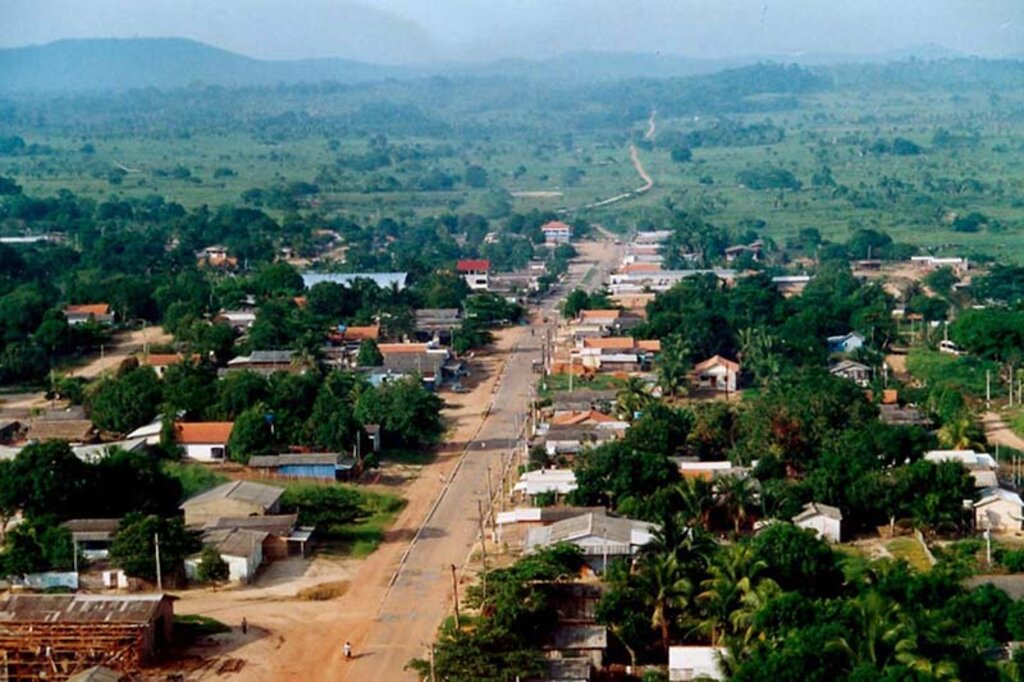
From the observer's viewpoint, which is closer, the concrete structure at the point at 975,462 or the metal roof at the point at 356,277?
the concrete structure at the point at 975,462

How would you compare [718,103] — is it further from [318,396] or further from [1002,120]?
[318,396]

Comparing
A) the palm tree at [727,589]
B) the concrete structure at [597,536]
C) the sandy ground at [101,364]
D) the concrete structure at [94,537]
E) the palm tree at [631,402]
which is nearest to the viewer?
the palm tree at [727,589]

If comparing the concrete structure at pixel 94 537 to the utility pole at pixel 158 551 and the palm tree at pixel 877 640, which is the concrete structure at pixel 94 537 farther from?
the palm tree at pixel 877 640

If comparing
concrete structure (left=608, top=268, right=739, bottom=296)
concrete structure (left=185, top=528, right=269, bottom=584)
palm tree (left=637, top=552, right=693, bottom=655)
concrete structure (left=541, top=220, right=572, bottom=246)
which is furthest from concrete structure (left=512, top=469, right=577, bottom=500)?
concrete structure (left=541, top=220, right=572, bottom=246)

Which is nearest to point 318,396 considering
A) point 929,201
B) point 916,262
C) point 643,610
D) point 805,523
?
point 805,523

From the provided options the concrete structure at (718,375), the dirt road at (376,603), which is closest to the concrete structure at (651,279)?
the concrete structure at (718,375)

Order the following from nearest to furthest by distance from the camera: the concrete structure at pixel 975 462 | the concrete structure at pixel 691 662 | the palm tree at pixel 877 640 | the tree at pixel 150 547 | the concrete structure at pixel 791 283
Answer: the palm tree at pixel 877 640 → the concrete structure at pixel 691 662 → the tree at pixel 150 547 → the concrete structure at pixel 975 462 → the concrete structure at pixel 791 283
